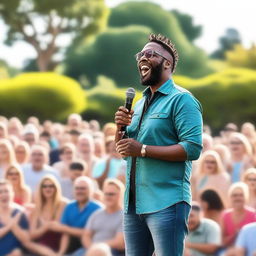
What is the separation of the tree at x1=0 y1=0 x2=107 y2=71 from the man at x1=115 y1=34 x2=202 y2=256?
54600mm

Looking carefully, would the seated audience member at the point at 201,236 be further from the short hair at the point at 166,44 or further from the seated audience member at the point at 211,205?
the short hair at the point at 166,44

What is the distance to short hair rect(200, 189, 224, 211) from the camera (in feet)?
30.8

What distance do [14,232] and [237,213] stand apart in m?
2.41

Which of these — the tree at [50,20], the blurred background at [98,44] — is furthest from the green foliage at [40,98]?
the tree at [50,20]

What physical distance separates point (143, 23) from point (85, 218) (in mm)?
59143

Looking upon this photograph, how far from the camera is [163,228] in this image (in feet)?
15.2

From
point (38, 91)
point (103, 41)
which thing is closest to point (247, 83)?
point (38, 91)

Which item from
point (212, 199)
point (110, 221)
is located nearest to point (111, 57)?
point (110, 221)

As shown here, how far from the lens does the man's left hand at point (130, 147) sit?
462 centimetres

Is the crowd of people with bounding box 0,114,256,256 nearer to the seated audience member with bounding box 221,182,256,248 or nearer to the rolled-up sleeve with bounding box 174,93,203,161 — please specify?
the seated audience member with bounding box 221,182,256,248

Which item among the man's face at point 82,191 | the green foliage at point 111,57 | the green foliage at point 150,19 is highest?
the green foliage at point 150,19

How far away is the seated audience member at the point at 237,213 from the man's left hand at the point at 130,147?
4.50 meters

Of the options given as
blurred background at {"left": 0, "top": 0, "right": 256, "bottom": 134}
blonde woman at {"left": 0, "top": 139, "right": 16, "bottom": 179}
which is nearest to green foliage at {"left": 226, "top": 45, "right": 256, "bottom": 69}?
blurred background at {"left": 0, "top": 0, "right": 256, "bottom": 134}

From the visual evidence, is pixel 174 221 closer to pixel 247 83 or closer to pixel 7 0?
pixel 247 83
